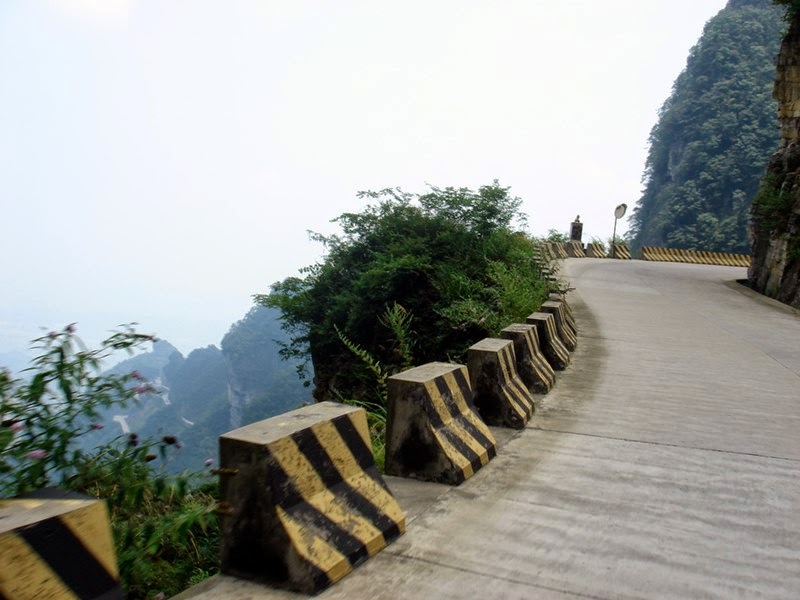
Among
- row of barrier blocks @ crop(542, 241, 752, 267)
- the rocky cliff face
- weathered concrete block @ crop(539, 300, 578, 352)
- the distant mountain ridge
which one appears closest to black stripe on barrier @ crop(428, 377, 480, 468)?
weathered concrete block @ crop(539, 300, 578, 352)

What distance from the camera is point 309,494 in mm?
2439

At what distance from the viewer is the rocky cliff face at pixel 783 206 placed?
14438 millimetres

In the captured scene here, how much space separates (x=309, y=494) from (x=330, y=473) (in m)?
0.16

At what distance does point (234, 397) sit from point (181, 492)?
91.8 m

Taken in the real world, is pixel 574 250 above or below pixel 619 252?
above

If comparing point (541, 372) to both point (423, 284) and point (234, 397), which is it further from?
point (234, 397)

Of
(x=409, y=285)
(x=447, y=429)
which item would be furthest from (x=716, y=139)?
(x=447, y=429)

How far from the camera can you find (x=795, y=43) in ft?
56.0

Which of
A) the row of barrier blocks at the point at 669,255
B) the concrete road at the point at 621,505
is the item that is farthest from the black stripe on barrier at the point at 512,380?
the row of barrier blocks at the point at 669,255

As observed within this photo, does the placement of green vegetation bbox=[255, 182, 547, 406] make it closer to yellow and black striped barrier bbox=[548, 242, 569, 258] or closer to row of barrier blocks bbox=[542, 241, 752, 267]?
yellow and black striped barrier bbox=[548, 242, 569, 258]

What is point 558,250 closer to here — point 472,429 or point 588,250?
point 588,250

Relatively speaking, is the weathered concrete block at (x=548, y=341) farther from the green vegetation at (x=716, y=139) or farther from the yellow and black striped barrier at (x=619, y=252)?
the green vegetation at (x=716, y=139)

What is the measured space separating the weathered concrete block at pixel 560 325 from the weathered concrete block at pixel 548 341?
1.94ft

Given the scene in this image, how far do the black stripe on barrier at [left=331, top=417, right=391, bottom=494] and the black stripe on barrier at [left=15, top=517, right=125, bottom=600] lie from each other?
108 centimetres
